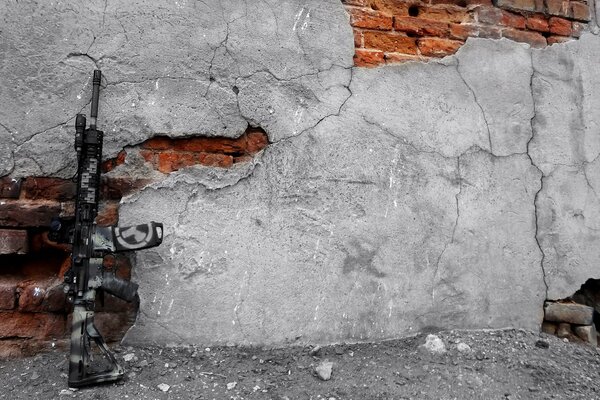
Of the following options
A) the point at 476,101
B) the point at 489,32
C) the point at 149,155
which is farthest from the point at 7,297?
the point at 489,32

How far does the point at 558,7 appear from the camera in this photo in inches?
105

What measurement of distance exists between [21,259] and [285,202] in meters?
1.19

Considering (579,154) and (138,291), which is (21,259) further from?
(579,154)

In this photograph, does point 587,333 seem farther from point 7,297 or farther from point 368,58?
point 7,297

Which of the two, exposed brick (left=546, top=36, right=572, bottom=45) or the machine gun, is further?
exposed brick (left=546, top=36, right=572, bottom=45)

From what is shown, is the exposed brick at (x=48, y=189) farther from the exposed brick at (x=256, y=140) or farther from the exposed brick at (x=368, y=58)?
the exposed brick at (x=368, y=58)

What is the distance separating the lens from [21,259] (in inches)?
79.8

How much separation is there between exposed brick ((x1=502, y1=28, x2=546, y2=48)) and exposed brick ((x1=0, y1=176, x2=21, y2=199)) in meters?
2.55

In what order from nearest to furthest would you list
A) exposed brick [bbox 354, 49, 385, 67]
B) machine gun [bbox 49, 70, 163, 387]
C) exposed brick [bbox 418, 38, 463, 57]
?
machine gun [bbox 49, 70, 163, 387] < exposed brick [bbox 354, 49, 385, 67] < exposed brick [bbox 418, 38, 463, 57]

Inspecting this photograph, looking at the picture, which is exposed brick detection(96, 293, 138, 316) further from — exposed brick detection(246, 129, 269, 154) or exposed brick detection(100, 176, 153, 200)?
exposed brick detection(246, 129, 269, 154)

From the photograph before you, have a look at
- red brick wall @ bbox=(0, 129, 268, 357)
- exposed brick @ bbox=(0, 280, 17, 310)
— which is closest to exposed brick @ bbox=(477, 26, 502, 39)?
red brick wall @ bbox=(0, 129, 268, 357)

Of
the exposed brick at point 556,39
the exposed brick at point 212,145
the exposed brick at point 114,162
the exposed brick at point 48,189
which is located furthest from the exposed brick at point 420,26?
the exposed brick at point 48,189

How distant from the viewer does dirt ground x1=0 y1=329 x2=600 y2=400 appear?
181cm

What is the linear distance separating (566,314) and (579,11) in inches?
68.2
